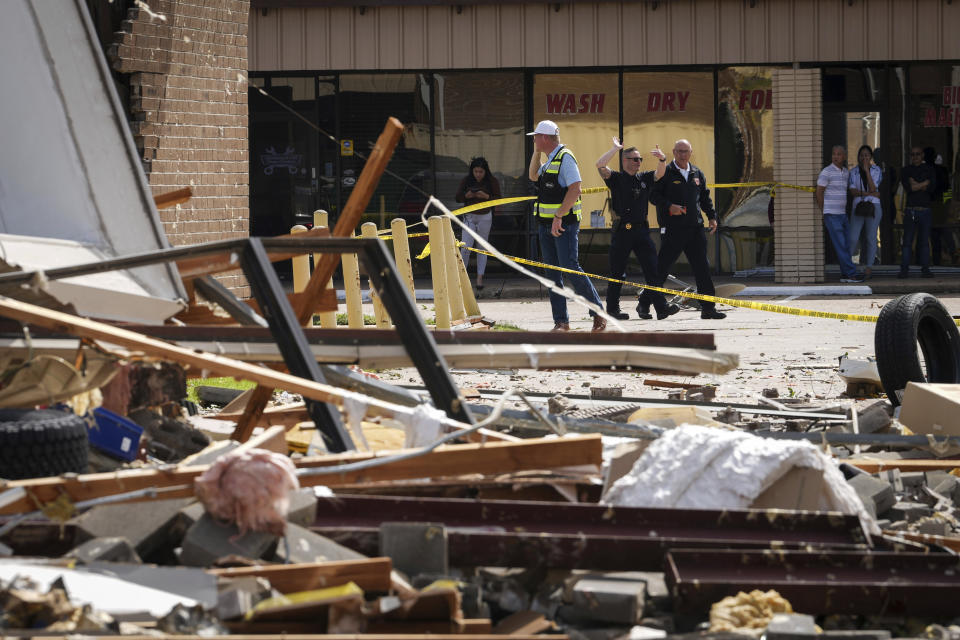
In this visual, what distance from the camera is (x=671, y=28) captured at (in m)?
20.7

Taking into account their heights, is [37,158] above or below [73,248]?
above

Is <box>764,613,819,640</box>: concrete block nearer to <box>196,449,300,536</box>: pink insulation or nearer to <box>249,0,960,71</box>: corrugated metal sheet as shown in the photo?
<box>196,449,300,536</box>: pink insulation

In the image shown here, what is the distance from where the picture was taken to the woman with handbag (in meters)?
21.0

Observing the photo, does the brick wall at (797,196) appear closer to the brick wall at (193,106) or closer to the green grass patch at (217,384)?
the brick wall at (193,106)

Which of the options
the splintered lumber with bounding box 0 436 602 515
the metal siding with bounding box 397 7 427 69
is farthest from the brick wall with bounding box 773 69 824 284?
the splintered lumber with bounding box 0 436 602 515

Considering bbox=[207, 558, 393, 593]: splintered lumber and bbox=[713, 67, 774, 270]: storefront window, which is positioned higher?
bbox=[713, 67, 774, 270]: storefront window

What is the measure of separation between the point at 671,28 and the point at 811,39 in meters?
2.13

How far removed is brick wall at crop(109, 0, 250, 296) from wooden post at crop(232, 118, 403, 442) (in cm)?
525

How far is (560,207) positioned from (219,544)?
373 inches

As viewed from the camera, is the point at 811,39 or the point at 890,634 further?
the point at 811,39

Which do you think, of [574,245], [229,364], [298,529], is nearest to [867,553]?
[298,529]

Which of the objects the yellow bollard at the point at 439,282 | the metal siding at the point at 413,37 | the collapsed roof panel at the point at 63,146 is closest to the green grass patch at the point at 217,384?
the collapsed roof panel at the point at 63,146

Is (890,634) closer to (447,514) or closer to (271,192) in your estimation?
(447,514)

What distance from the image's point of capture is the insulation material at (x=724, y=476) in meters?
5.14
